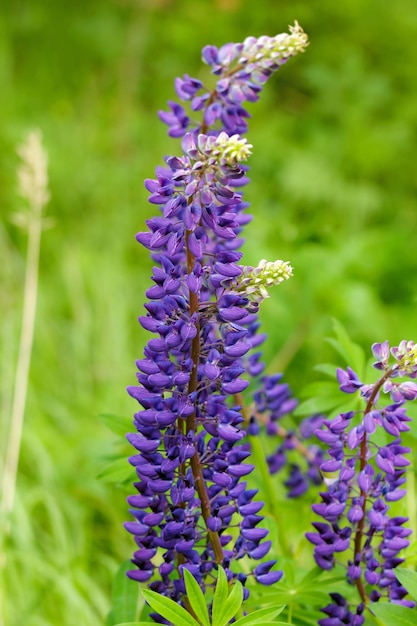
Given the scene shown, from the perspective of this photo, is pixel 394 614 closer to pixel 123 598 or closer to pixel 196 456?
pixel 196 456

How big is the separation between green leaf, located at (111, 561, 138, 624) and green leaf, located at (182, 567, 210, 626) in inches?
12.5

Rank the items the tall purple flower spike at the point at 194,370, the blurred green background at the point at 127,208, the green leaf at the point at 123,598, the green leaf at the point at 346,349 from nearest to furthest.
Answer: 1. the tall purple flower spike at the point at 194,370
2. the green leaf at the point at 123,598
3. the green leaf at the point at 346,349
4. the blurred green background at the point at 127,208

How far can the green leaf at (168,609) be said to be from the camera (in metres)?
1.17

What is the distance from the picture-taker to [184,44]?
552 cm

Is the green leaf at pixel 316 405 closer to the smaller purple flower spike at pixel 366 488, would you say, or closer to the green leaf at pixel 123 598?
the smaller purple flower spike at pixel 366 488

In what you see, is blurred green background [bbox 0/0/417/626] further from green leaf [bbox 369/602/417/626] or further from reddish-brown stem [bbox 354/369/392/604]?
green leaf [bbox 369/602/417/626]

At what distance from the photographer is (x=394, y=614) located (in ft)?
3.92

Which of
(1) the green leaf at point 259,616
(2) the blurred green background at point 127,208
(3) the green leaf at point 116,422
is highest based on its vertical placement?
(2) the blurred green background at point 127,208

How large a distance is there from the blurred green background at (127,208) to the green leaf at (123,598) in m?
0.37

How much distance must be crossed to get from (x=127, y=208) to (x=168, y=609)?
12.7ft

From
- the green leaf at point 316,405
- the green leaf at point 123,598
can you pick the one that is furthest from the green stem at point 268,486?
the green leaf at point 123,598

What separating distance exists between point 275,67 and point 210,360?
617 millimetres

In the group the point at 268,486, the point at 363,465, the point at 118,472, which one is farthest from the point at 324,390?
the point at 118,472

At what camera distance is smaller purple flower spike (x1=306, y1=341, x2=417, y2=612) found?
4.07 ft
